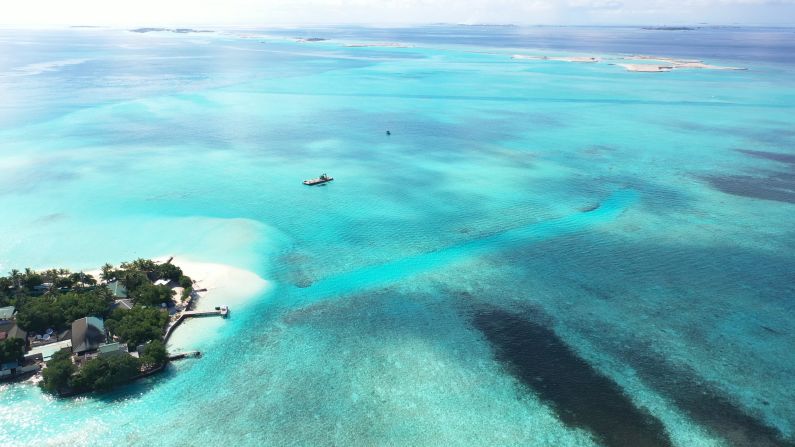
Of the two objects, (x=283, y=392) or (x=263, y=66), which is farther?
(x=263, y=66)

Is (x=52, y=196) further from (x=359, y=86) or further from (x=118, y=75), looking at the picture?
(x=118, y=75)

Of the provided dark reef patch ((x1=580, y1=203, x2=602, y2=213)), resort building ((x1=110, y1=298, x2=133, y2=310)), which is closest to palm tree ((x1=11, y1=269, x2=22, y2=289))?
resort building ((x1=110, y1=298, x2=133, y2=310))

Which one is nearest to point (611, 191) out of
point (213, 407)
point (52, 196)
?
point (213, 407)

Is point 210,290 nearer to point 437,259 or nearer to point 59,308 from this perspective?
point 59,308

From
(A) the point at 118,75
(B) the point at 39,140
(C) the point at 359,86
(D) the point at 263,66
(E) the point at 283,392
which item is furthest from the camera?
(D) the point at 263,66

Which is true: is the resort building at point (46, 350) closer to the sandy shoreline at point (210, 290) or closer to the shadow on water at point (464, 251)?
the sandy shoreline at point (210, 290)

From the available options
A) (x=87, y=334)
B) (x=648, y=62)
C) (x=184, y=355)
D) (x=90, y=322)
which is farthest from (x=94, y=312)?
(x=648, y=62)

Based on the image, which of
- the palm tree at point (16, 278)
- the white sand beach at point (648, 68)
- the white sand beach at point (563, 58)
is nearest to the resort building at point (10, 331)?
the palm tree at point (16, 278)
